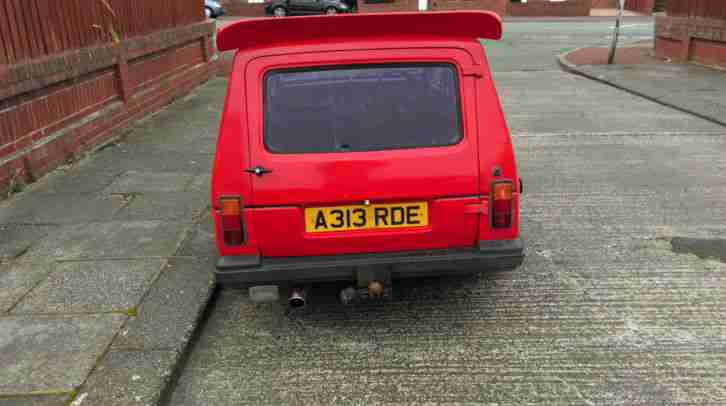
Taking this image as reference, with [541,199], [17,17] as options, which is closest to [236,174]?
[541,199]

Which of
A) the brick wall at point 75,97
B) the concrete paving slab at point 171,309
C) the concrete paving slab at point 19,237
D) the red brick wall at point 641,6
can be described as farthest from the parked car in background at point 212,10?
the concrete paving slab at point 171,309

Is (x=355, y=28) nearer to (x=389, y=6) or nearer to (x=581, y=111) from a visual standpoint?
(x=581, y=111)

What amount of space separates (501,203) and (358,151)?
871mm

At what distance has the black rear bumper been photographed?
357 cm

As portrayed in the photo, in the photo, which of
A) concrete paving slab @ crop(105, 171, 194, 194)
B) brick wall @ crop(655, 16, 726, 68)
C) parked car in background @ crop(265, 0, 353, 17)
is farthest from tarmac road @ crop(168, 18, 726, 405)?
parked car in background @ crop(265, 0, 353, 17)

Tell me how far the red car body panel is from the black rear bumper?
0.05 m

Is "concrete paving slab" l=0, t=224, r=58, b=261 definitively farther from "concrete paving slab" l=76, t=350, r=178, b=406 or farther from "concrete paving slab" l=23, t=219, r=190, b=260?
"concrete paving slab" l=76, t=350, r=178, b=406

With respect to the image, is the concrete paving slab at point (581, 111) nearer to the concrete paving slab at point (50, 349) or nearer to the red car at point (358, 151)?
the red car at point (358, 151)

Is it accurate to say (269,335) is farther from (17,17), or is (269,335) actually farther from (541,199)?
(17,17)

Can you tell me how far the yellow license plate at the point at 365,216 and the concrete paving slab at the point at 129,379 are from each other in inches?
43.3

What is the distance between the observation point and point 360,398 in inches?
129

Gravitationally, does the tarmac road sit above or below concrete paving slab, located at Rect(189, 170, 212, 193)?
below

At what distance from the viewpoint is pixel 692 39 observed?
15.5m

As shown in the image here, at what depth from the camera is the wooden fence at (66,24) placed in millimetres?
6457
